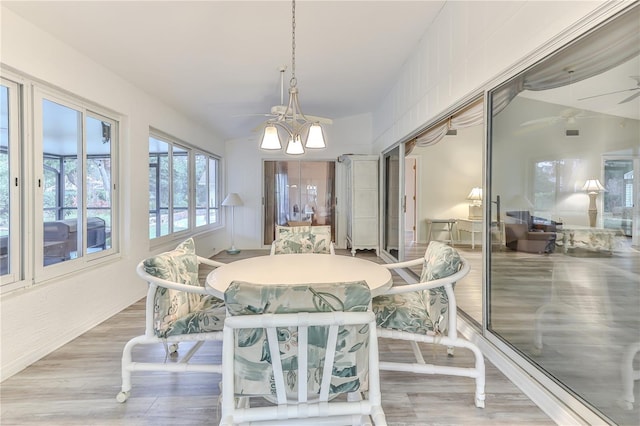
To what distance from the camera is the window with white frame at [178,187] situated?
4.43 m

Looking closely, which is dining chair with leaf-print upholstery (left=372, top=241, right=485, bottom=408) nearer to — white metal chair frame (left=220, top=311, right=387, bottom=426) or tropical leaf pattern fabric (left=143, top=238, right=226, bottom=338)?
white metal chair frame (left=220, top=311, right=387, bottom=426)

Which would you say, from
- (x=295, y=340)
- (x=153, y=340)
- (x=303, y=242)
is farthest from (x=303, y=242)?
(x=295, y=340)

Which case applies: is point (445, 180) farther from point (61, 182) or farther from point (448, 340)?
point (61, 182)

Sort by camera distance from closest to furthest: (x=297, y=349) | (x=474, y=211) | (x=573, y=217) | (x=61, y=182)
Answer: (x=297, y=349) → (x=573, y=217) → (x=61, y=182) → (x=474, y=211)

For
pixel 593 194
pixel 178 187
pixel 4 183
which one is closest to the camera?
pixel 593 194

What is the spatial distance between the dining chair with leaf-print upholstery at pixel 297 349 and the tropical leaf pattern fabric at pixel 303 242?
179cm

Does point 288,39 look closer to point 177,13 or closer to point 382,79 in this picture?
point 177,13

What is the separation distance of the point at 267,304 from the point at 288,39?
2733 mm

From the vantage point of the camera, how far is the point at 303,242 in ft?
9.68

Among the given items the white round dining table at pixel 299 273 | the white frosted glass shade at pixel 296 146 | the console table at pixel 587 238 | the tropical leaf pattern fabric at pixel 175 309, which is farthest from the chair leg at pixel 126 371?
the console table at pixel 587 238

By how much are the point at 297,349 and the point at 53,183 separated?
2.69 meters

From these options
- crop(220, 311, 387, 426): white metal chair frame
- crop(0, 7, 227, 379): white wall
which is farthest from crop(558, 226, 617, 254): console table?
crop(0, 7, 227, 379): white wall

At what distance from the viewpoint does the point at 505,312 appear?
2246 mm

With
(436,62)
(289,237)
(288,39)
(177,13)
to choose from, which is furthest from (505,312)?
(177,13)
